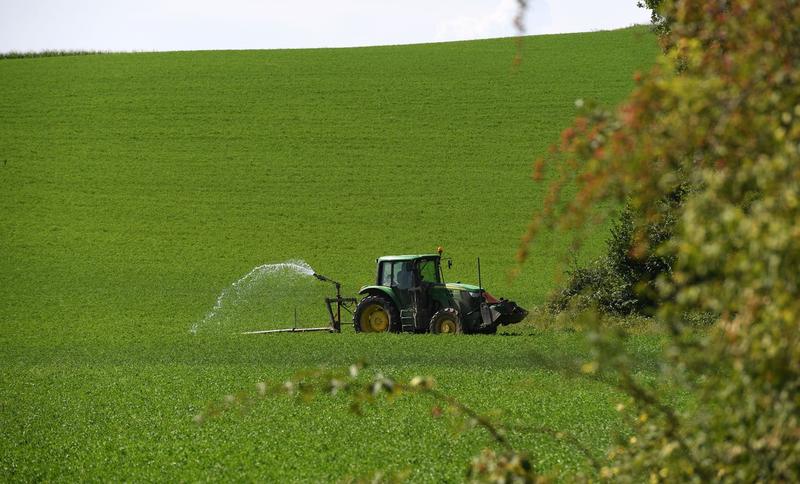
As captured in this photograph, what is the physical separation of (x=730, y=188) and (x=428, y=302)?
22828mm

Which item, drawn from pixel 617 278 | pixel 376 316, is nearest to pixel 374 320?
pixel 376 316

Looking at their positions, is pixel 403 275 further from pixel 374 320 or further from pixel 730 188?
pixel 730 188

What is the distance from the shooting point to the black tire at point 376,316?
26.8m

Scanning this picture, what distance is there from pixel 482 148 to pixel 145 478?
42631 mm

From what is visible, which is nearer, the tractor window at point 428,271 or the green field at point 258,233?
the green field at point 258,233

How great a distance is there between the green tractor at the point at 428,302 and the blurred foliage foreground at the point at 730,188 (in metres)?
21.5

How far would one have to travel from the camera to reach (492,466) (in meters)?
4.98

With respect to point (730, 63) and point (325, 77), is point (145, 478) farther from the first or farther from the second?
point (325, 77)

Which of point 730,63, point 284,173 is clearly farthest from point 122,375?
point 284,173

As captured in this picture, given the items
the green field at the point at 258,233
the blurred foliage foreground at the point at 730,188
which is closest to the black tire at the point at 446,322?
the green field at the point at 258,233

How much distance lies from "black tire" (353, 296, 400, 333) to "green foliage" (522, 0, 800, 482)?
2242 centimetres

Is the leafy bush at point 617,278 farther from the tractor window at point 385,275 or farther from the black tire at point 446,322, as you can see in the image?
the tractor window at point 385,275

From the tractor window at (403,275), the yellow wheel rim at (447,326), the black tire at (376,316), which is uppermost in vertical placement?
the tractor window at (403,275)

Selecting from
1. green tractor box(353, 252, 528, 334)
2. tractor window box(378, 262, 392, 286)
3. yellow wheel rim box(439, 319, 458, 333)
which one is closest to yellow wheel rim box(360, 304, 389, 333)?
green tractor box(353, 252, 528, 334)
